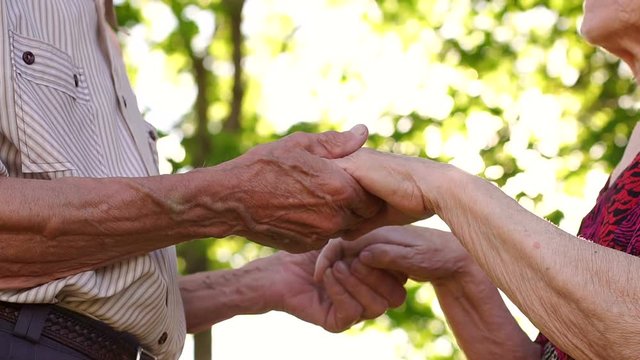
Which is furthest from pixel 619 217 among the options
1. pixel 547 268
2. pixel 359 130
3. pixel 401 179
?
pixel 359 130

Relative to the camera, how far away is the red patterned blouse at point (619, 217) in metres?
2.88

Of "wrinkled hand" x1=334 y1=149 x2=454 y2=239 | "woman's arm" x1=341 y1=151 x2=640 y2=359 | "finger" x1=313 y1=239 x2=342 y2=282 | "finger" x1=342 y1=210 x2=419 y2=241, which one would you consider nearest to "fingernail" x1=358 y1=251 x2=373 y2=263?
"finger" x1=313 y1=239 x2=342 y2=282

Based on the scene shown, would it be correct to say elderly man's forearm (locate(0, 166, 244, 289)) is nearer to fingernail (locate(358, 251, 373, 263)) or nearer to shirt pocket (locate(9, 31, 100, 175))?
shirt pocket (locate(9, 31, 100, 175))

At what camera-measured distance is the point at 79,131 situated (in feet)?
9.37

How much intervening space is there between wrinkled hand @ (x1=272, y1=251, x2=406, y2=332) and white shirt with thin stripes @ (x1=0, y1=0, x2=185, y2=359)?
0.71 meters

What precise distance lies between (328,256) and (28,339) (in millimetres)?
1304

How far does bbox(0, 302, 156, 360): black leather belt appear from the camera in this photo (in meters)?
2.71

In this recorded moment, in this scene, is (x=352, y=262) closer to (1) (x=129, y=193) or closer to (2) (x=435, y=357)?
(1) (x=129, y=193)

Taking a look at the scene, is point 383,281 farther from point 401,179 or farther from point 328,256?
point 401,179

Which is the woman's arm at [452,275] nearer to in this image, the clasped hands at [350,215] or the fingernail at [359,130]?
the clasped hands at [350,215]

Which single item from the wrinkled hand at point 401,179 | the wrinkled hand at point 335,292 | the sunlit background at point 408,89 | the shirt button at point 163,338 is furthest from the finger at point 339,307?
the sunlit background at point 408,89

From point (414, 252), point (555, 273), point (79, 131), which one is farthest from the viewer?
point (414, 252)

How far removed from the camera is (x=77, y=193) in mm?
2715

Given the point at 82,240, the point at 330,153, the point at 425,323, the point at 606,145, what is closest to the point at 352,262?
the point at 330,153
